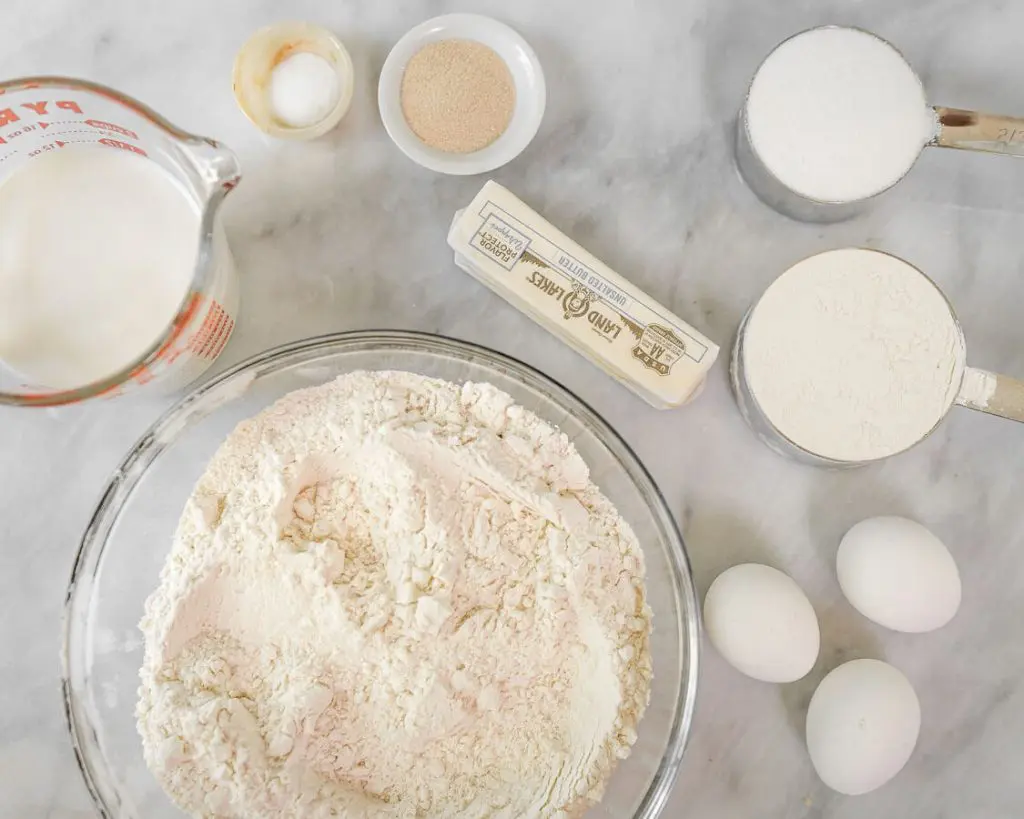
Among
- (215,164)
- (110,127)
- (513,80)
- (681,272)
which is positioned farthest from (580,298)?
(110,127)

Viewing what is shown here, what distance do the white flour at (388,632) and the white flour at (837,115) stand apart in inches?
16.3

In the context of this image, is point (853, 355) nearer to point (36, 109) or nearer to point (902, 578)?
point (902, 578)

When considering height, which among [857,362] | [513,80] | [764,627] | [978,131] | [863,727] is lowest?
[863,727]

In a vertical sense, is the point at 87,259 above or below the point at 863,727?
above

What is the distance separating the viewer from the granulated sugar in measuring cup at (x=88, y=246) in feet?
2.57

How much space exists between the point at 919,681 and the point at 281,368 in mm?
774

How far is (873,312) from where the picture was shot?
883mm

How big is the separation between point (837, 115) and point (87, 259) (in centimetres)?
77

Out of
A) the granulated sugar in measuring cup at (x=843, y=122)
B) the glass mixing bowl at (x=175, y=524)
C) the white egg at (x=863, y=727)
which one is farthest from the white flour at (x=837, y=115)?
the white egg at (x=863, y=727)

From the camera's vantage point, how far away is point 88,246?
2.60 feet

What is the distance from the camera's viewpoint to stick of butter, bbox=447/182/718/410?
882mm

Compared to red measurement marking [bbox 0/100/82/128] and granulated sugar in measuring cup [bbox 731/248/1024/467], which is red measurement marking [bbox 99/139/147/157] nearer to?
red measurement marking [bbox 0/100/82/128]

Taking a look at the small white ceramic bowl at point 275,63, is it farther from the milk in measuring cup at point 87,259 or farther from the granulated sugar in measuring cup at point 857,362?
the granulated sugar in measuring cup at point 857,362

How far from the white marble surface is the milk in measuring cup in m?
0.13
